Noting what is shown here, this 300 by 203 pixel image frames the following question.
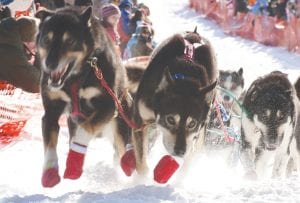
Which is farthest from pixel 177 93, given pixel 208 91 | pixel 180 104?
pixel 208 91

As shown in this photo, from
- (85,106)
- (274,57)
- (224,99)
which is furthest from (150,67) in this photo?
(274,57)

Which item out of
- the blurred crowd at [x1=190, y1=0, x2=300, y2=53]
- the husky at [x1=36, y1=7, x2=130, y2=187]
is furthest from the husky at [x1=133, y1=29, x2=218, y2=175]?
the blurred crowd at [x1=190, y1=0, x2=300, y2=53]

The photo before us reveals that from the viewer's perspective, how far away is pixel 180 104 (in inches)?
121

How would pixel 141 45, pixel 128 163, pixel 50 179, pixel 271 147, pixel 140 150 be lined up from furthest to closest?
pixel 141 45
pixel 271 147
pixel 128 163
pixel 140 150
pixel 50 179

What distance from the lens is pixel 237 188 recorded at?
3.03m

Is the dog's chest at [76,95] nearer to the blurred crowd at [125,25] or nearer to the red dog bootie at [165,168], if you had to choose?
the red dog bootie at [165,168]

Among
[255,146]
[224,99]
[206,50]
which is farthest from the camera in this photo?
[224,99]

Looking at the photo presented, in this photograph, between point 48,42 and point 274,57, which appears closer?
point 48,42

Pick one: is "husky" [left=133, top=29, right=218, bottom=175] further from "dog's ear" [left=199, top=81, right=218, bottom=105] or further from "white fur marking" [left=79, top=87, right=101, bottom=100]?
"white fur marking" [left=79, top=87, right=101, bottom=100]

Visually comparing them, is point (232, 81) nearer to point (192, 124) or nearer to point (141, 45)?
point (141, 45)

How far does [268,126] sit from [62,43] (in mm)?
1653

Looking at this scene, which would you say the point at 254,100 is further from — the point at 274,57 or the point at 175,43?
the point at 274,57

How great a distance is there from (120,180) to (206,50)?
104cm

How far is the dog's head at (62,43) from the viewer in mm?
2896
